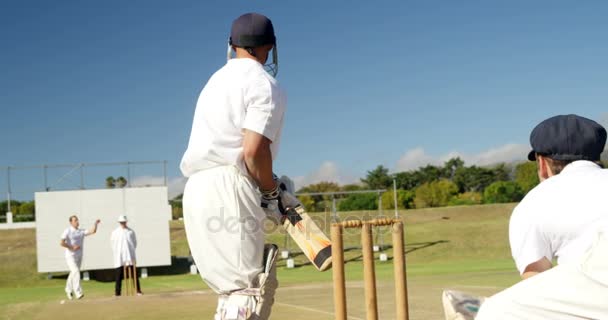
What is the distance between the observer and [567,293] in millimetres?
2914

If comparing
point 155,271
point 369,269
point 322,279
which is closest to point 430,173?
point 155,271

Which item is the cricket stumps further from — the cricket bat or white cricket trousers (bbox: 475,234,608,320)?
white cricket trousers (bbox: 475,234,608,320)

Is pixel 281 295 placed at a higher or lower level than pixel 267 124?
lower

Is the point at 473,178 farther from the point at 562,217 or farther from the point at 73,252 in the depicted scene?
the point at 562,217

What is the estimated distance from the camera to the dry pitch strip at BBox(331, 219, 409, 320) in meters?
4.12

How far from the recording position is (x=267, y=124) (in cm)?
361

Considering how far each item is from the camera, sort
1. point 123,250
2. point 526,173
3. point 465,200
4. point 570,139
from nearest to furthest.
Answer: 1. point 570,139
2. point 123,250
3. point 465,200
4. point 526,173

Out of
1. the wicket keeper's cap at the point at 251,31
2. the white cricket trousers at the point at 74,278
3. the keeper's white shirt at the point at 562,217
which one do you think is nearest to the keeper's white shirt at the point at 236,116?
the wicket keeper's cap at the point at 251,31

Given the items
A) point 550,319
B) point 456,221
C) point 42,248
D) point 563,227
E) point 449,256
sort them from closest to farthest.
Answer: point 550,319, point 563,227, point 42,248, point 449,256, point 456,221

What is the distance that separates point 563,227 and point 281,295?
39.1 ft

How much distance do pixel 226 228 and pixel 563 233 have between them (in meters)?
1.52

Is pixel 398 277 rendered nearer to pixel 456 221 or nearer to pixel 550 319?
pixel 550 319

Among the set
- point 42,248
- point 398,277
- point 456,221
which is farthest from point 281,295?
point 456,221

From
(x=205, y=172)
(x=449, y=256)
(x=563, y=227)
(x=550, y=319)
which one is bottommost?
(x=449, y=256)
